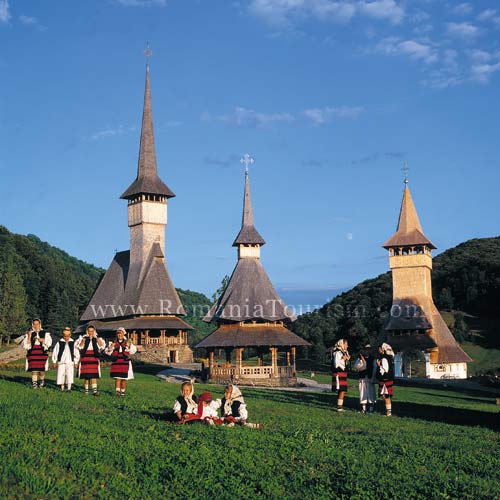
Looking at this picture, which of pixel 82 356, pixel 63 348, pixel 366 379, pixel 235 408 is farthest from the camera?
pixel 63 348

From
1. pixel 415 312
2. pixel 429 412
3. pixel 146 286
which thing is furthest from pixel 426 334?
pixel 429 412

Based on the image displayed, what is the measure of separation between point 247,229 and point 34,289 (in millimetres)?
56636

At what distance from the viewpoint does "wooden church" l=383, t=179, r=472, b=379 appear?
179ft

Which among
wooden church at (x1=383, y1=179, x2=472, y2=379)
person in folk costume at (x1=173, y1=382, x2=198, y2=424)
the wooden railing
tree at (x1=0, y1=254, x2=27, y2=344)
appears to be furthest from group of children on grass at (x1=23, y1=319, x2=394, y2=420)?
tree at (x1=0, y1=254, x2=27, y2=344)

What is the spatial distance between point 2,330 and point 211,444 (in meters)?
62.0

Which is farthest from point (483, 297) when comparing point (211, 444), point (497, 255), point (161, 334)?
point (211, 444)

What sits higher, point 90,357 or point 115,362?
point 90,357

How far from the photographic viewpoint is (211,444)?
1072 centimetres

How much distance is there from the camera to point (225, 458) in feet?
32.2

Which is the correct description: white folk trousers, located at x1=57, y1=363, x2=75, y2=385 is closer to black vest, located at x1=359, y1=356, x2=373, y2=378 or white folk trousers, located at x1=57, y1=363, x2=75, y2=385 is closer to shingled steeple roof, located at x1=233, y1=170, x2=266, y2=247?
black vest, located at x1=359, y1=356, x2=373, y2=378

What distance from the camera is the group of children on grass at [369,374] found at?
17484 millimetres

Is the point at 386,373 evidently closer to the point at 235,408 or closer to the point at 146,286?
the point at 235,408

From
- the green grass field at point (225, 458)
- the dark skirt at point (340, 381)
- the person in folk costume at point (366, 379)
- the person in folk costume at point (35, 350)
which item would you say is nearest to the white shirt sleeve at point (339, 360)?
the dark skirt at point (340, 381)

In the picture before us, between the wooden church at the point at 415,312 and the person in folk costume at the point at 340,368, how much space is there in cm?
3755
